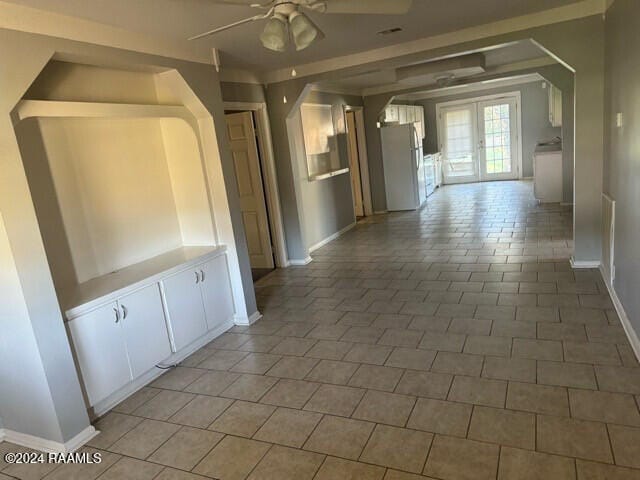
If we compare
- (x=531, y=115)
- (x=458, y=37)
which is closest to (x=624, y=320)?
(x=458, y=37)

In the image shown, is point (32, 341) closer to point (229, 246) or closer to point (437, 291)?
point (229, 246)

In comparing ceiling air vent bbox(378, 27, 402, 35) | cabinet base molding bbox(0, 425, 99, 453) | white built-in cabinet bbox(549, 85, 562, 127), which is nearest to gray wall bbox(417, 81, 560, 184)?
white built-in cabinet bbox(549, 85, 562, 127)

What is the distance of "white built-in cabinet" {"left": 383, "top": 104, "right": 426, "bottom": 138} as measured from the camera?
29.2 ft

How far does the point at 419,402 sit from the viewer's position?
98.7 inches

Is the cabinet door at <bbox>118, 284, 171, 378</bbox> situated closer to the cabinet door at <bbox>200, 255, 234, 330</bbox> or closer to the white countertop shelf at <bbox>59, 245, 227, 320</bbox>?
the white countertop shelf at <bbox>59, 245, 227, 320</bbox>

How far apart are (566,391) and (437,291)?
1817mm

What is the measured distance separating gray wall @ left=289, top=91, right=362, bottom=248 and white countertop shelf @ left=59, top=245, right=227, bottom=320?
2.31m

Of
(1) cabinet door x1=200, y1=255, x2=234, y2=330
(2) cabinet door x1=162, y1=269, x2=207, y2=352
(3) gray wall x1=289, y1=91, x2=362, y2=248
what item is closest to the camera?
(2) cabinet door x1=162, y1=269, x2=207, y2=352

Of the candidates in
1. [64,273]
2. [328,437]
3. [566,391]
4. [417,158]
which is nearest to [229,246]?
[64,273]

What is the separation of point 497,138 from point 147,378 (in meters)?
10.2

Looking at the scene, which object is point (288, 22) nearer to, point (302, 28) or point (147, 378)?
point (302, 28)

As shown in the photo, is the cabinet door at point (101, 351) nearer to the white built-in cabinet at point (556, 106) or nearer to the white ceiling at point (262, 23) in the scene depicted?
the white ceiling at point (262, 23)

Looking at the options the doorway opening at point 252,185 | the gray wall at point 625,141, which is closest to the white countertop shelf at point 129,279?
the doorway opening at point 252,185

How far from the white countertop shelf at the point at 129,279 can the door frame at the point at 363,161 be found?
202 inches
